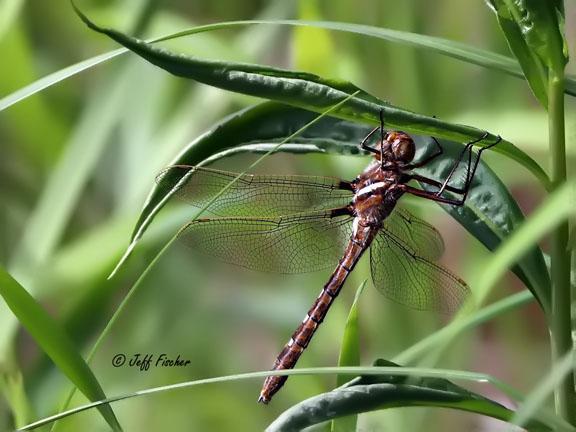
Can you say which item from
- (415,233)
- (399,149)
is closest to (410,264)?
(415,233)

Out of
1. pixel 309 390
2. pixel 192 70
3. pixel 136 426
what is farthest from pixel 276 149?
pixel 136 426

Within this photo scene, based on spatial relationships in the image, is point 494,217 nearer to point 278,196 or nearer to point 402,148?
point 402,148

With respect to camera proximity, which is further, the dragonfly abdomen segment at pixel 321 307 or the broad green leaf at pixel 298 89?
the dragonfly abdomen segment at pixel 321 307

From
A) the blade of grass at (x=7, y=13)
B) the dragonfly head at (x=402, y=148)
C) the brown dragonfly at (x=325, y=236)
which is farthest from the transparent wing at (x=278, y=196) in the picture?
the blade of grass at (x=7, y=13)

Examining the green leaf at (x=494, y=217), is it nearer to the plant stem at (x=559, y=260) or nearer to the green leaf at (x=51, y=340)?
the plant stem at (x=559, y=260)

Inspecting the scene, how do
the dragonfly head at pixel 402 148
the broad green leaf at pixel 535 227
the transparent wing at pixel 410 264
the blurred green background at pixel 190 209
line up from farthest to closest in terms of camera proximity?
the blurred green background at pixel 190 209 < the transparent wing at pixel 410 264 < the dragonfly head at pixel 402 148 < the broad green leaf at pixel 535 227

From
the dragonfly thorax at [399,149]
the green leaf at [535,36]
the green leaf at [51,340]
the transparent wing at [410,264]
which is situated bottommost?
the green leaf at [51,340]
